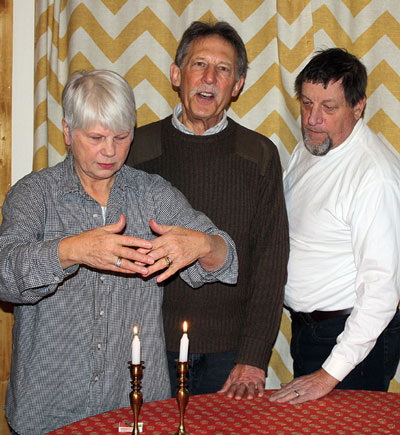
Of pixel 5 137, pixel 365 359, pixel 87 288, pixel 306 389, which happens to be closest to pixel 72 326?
pixel 87 288

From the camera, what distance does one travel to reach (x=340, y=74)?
2416 mm

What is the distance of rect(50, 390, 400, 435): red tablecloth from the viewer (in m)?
1.71

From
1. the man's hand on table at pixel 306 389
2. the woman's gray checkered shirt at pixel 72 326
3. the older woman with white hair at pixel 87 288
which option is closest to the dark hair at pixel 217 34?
the older woman with white hair at pixel 87 288

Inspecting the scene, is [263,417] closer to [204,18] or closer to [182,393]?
[182,393]

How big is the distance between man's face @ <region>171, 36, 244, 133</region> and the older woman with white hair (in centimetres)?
52

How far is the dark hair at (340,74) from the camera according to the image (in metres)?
2.42

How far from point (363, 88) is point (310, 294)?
839 mm

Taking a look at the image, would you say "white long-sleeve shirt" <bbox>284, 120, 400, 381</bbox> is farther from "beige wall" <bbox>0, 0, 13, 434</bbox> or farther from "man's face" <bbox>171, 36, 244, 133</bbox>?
"beige wall" <bbox>0, 0, 13, 434</bbox>

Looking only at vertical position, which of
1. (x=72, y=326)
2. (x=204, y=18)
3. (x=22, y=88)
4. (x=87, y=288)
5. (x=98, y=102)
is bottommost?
(x=72, y=326)

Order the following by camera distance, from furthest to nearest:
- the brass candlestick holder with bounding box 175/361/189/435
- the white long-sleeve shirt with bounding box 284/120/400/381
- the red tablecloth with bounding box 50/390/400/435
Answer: the white long-sleeve shirt with bounding box 284/120/400/381, the red tablecloth with bounding box 50/390/400/435, the brass candlestick holder with bounding box 175/361/189/435

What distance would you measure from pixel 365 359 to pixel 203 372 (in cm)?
60

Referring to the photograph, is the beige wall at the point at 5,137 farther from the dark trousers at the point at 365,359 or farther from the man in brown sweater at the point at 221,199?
the dark trousers at the point at 365,359

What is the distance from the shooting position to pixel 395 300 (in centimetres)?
220

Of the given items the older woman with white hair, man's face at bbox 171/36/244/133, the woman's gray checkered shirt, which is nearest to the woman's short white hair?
the older woman with white hair
